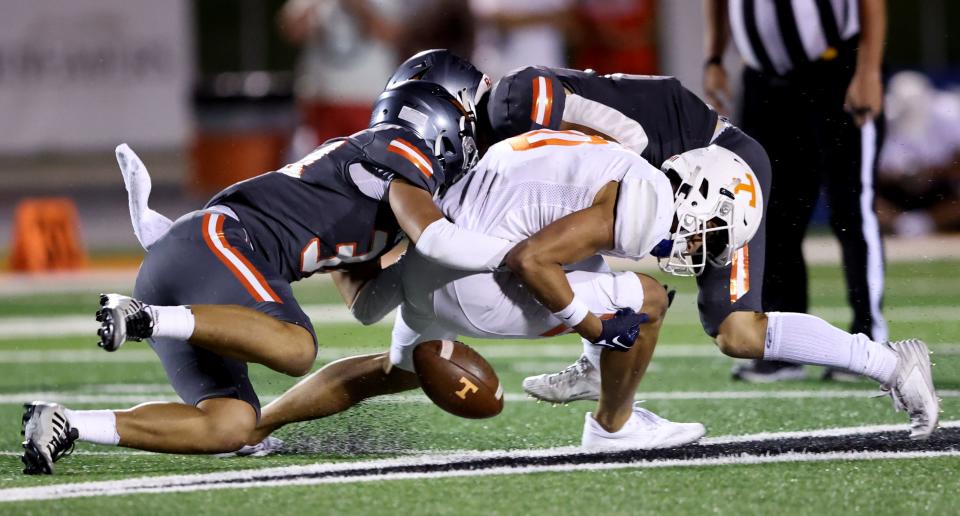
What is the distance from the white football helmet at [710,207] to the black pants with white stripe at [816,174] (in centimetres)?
138

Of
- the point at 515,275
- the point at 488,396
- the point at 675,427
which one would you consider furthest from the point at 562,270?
the point at 675,427

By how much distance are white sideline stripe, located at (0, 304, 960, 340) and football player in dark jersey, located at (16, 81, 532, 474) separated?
172 centimetres

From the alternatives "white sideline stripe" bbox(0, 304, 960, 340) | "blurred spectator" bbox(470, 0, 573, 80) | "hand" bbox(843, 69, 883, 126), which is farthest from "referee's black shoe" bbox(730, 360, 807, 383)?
A: "blurred spectator" bbox(470, 0, 573, 80)

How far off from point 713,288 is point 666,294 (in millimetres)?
248

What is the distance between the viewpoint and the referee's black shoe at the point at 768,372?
17.4 ft

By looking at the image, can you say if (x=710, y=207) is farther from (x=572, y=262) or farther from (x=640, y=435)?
(x=640, y=435)

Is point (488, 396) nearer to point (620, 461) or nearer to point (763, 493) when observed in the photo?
point (620, 461)

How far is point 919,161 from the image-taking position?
1139 cm

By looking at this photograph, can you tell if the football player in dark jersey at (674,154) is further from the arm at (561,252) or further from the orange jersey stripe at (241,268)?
the orange jersey stripe at (241,268)

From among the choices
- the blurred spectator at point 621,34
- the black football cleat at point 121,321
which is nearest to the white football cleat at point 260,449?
the black football cleat at point 121,321

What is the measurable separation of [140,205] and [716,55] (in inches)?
100

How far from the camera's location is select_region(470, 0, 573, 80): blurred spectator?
10016 mm

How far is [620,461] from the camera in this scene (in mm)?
3740

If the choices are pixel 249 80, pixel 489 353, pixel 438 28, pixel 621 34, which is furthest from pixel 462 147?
pixel 249 80
